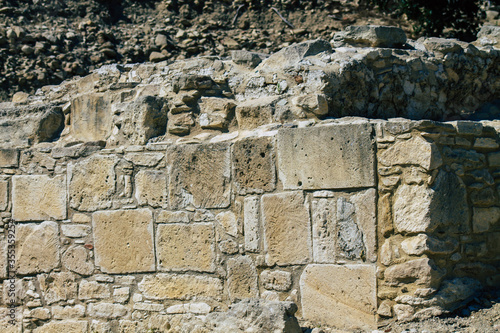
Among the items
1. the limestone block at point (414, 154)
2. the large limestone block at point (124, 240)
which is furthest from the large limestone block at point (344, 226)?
the large limestone block at point (124, 240)

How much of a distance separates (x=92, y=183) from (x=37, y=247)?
0.69 m

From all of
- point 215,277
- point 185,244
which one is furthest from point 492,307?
point 185,244

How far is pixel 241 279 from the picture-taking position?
339 centimetres

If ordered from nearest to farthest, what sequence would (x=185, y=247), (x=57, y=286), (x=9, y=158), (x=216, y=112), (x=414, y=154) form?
(x=414, y=154) < (x=185, y=247) < (x=216, y=112) < (x=57, y=286) < (x=9, y=158)

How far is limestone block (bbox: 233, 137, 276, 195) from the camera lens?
333cm

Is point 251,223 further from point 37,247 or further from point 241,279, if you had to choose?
point 37,247

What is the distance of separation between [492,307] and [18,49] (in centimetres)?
769

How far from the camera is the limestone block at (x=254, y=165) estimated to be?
333 cm

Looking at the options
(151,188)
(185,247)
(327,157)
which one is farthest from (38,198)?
(327,157)

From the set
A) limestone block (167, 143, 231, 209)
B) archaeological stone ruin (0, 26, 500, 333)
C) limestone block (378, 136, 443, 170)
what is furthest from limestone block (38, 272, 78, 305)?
limestone block (378, 136, 443, 170)

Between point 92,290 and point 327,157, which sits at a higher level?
point 327,157

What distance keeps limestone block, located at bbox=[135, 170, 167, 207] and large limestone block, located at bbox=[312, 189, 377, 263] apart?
43.5 inches

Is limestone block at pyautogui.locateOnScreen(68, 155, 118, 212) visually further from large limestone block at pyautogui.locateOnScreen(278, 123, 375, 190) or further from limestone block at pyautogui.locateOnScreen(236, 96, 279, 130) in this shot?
large limestone block at pyautogui.locateOnScreen(278, 123, 375, 190)

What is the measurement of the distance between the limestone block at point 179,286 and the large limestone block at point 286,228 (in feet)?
1.59
